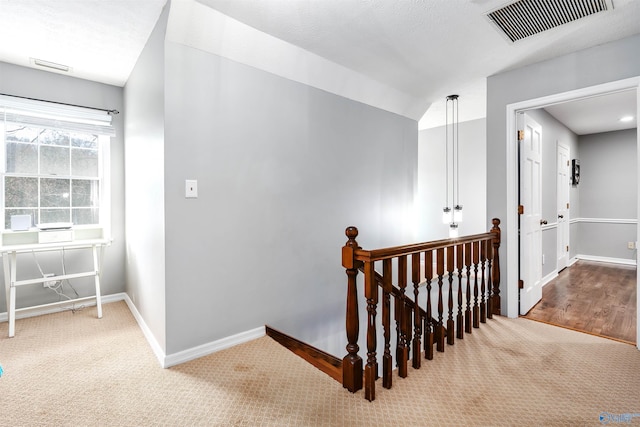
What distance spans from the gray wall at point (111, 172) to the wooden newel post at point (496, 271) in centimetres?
390

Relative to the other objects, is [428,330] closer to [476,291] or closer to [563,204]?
[476,291]

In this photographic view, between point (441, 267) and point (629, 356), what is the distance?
1.41m

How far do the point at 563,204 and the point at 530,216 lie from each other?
2.40m

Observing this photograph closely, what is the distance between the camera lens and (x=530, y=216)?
3.11 m

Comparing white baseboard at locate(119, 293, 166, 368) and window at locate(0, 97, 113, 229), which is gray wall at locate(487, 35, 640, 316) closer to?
white baseboard at locate(119, 293, 166, 368)

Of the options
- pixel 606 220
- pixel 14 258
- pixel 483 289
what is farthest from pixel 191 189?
pixel 606 220

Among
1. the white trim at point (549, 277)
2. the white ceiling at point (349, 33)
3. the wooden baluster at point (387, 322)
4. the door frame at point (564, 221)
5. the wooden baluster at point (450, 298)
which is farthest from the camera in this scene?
the door frame at point (564, 221)

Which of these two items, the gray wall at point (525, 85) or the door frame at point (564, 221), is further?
the door frame at point (564, 221)

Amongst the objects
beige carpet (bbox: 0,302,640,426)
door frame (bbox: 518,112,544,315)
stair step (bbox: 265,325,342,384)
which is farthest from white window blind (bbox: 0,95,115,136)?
door frame (bbox: 518,112,544,315)

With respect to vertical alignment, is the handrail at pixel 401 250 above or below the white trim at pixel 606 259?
above

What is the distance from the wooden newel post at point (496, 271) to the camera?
295cm

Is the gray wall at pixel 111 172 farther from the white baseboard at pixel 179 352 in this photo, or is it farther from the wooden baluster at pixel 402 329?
the wooden baluster at pixel 402 329

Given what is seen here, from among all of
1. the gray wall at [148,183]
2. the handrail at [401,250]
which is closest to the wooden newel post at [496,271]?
the handrail at [401,250]

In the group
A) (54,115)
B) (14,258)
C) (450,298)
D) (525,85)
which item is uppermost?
(525,85)
